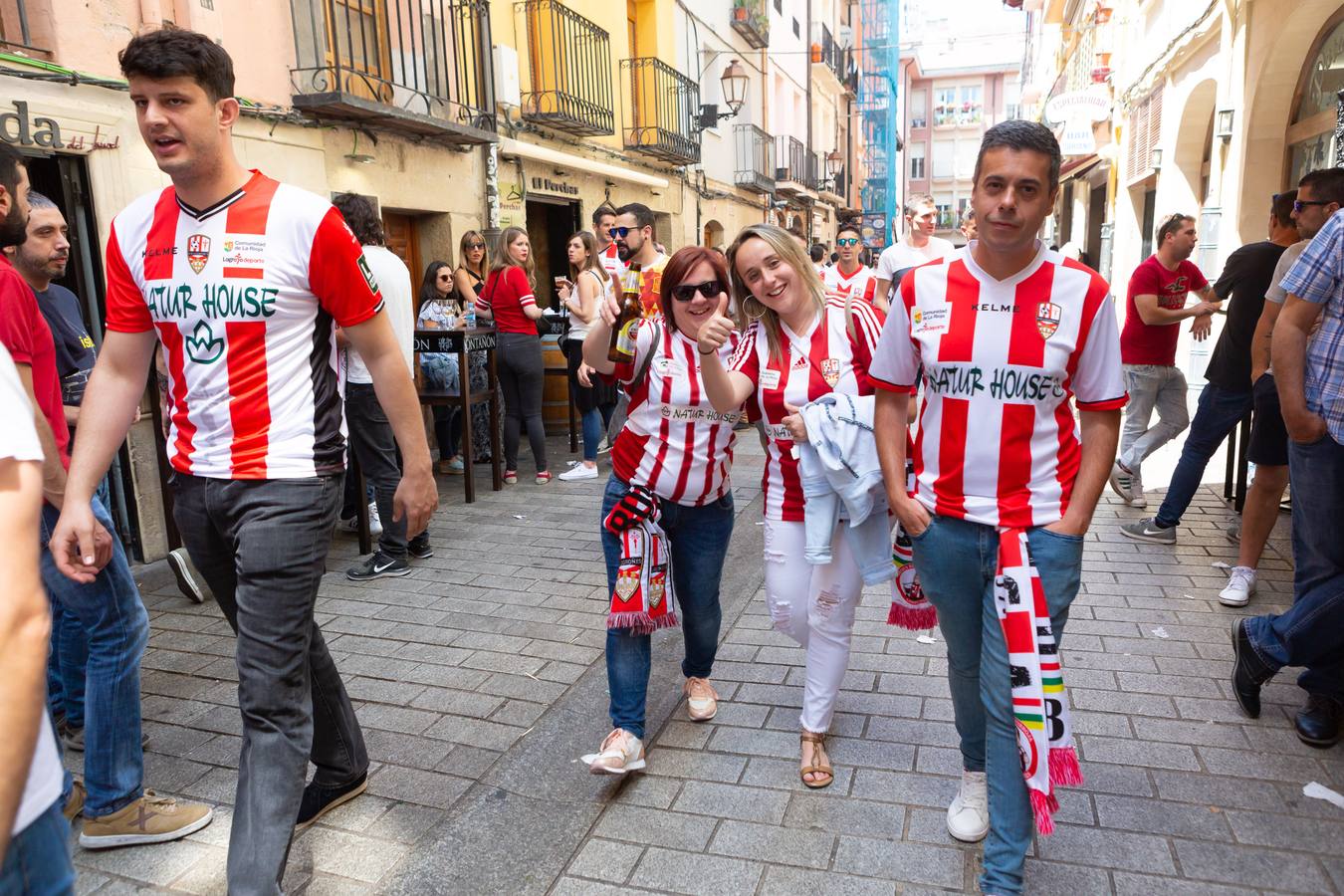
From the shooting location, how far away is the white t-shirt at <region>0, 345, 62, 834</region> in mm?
1125

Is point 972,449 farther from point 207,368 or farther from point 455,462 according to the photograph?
point 455,462

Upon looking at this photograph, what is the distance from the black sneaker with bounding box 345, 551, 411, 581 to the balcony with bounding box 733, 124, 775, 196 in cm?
1596

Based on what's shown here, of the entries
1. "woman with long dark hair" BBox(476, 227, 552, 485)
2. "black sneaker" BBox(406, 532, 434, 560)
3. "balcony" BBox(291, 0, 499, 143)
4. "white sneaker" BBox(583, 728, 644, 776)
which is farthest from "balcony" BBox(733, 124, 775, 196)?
"white sneaker" BBox(583, 728, 644, 776)

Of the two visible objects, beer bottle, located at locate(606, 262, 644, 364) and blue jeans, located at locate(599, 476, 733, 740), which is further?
beer bottle, located at locate(606, 262, 644, 364)

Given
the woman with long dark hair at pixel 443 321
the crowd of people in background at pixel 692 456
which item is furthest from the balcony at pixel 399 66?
the crowd of people in background at pixel 692 456

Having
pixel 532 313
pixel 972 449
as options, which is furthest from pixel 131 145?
pixel 972 449

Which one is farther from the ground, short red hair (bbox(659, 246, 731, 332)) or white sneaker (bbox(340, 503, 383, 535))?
short red hair (bbox(659, 246, 731, 332))

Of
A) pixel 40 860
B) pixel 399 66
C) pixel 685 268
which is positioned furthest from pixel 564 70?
pixel 40 860

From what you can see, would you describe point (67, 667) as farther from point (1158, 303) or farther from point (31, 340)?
point (1158, 303)

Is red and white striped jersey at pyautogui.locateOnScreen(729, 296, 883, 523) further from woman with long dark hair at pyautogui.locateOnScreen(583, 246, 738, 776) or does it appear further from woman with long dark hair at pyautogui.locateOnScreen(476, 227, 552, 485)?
woman with long dark hair at pyautogui.locateOnScreen(476, 227, 552, 485)

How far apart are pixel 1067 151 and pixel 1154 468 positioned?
12.9m

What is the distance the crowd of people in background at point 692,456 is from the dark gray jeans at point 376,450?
1738 millimetres

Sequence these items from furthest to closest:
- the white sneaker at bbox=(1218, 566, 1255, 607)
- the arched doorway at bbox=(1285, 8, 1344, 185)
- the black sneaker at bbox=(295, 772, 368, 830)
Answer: the arched doorway at bbox=(1285, 8, 1344, 185) → the white sneaker at bbox=(1218, 566, 1255, 607) → the black sneaker at bbox=(295, 772, 368, 830)

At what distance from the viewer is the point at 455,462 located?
816 centimetres
